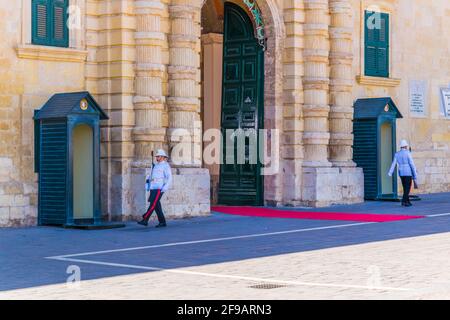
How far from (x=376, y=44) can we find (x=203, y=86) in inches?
191

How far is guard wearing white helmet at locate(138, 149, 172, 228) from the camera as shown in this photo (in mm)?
20109

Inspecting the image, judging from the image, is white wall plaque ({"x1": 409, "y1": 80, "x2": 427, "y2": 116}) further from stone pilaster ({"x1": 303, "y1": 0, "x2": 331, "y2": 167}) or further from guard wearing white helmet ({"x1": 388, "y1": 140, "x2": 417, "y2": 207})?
stone pilaster ({"x1": 303, "y1": 0, "x2": 331, "y2": 167})

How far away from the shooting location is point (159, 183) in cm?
2022

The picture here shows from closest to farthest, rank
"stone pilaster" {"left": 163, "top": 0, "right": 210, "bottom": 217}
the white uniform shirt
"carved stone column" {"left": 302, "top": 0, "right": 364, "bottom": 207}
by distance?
the white uniform shirt
"stone pilaster" {"left": 163, "top": 0, "right": 210, "bottom": 217}
"carved stone column" {"left": 302, "top": 0, "right": 364, "bottom": 207}

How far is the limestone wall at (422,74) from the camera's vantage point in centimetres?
2861

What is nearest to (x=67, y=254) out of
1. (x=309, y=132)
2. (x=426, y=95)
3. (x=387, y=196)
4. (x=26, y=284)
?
(x=26, y=284)

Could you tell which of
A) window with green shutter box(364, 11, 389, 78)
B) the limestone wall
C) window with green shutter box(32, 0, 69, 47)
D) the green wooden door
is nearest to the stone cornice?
window with green shutter box(32, 0, 69, 47)

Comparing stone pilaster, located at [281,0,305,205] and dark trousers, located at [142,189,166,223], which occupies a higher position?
stone pilaster, located at [281,0,305,205]

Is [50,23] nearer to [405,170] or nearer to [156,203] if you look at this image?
[156,203]

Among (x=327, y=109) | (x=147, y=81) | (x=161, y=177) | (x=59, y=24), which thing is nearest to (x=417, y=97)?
(x=327, y=109)

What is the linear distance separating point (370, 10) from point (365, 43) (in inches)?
37.0

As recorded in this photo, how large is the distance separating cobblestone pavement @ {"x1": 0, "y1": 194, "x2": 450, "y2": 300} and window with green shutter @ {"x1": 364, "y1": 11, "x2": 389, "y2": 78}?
7793 millimetres

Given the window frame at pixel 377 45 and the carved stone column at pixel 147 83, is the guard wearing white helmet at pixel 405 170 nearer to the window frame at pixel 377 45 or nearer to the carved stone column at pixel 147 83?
the window frame at pixel 377 45

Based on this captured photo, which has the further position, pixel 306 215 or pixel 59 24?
pixel 306 215
